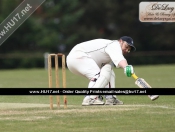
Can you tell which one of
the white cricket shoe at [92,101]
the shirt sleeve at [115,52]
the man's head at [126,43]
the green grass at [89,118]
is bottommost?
the green grass at [89,118]

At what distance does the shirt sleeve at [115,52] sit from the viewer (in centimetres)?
939

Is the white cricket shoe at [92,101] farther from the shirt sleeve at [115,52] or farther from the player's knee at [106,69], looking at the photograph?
the shirt sleeve at [115,52]

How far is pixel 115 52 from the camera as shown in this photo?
959 cm

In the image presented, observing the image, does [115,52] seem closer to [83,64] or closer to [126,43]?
[126,43]

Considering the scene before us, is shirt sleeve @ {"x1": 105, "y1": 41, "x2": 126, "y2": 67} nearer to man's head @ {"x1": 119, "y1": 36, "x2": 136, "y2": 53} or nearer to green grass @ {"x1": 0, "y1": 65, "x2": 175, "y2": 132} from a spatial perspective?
man's head @ {"x1": 119, "y1": 36, "x2": 136, "y2": 53}

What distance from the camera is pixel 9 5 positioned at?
43.9m

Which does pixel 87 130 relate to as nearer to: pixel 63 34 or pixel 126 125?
pixel 126 125

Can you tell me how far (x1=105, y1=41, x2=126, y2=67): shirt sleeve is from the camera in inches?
370

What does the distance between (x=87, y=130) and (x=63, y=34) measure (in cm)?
4262

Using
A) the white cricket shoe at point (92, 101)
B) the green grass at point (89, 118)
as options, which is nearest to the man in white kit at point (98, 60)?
the white cricket shoe at point (92, 101)

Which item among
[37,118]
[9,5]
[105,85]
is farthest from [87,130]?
[9,5]

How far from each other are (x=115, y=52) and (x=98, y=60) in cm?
75

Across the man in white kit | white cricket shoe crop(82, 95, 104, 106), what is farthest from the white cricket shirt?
white cricket shoe crop(82, 95, 104, 106)

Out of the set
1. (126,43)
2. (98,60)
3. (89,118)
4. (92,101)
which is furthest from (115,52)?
(89,118)
